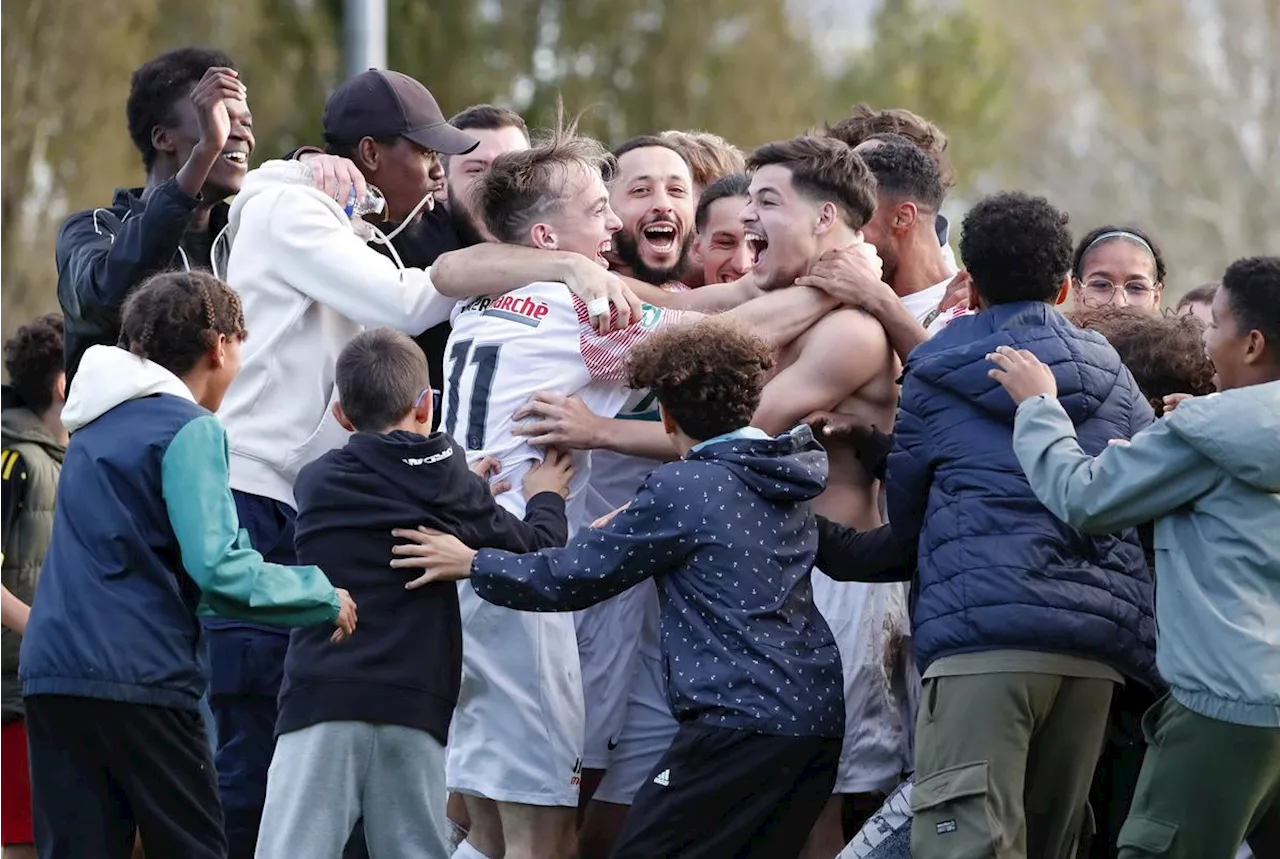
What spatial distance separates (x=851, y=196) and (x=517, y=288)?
3.47ft

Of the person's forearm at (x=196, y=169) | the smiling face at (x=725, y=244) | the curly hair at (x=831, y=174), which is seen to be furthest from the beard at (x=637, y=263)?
the person's forearm at (x=196, y=169)

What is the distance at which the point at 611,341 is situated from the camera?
5.28m

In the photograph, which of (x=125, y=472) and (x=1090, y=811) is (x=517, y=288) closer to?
(x=125, y=472)

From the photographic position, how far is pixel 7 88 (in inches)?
731

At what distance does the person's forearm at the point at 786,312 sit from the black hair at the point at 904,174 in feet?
2.16

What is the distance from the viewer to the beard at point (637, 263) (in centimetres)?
634

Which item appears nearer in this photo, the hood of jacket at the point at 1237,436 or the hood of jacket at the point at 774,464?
the hood of jacket at the point at 1237,436

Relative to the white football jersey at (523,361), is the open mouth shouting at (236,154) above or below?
above

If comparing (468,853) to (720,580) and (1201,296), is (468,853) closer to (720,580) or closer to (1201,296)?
(720,580)

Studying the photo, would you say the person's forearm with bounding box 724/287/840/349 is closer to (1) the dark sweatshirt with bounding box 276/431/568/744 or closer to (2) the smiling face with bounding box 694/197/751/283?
(2) the smiling face with bounding box 694/197/751/283

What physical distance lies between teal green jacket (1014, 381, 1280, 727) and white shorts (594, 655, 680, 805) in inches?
56.2

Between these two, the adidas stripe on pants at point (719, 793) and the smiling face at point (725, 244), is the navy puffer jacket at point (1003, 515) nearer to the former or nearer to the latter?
the adidas stripe on pants at point (719, 793)

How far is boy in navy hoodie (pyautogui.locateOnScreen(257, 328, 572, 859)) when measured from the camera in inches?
188

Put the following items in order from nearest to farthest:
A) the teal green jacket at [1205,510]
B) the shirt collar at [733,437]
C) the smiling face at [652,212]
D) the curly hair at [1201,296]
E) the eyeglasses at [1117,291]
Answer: the teal green jacket at [1205,510], the shirt collar at [733,437], the smiling face at [652,212], the eyeglasses at [1117,291], the curly hair at [1201,296]
